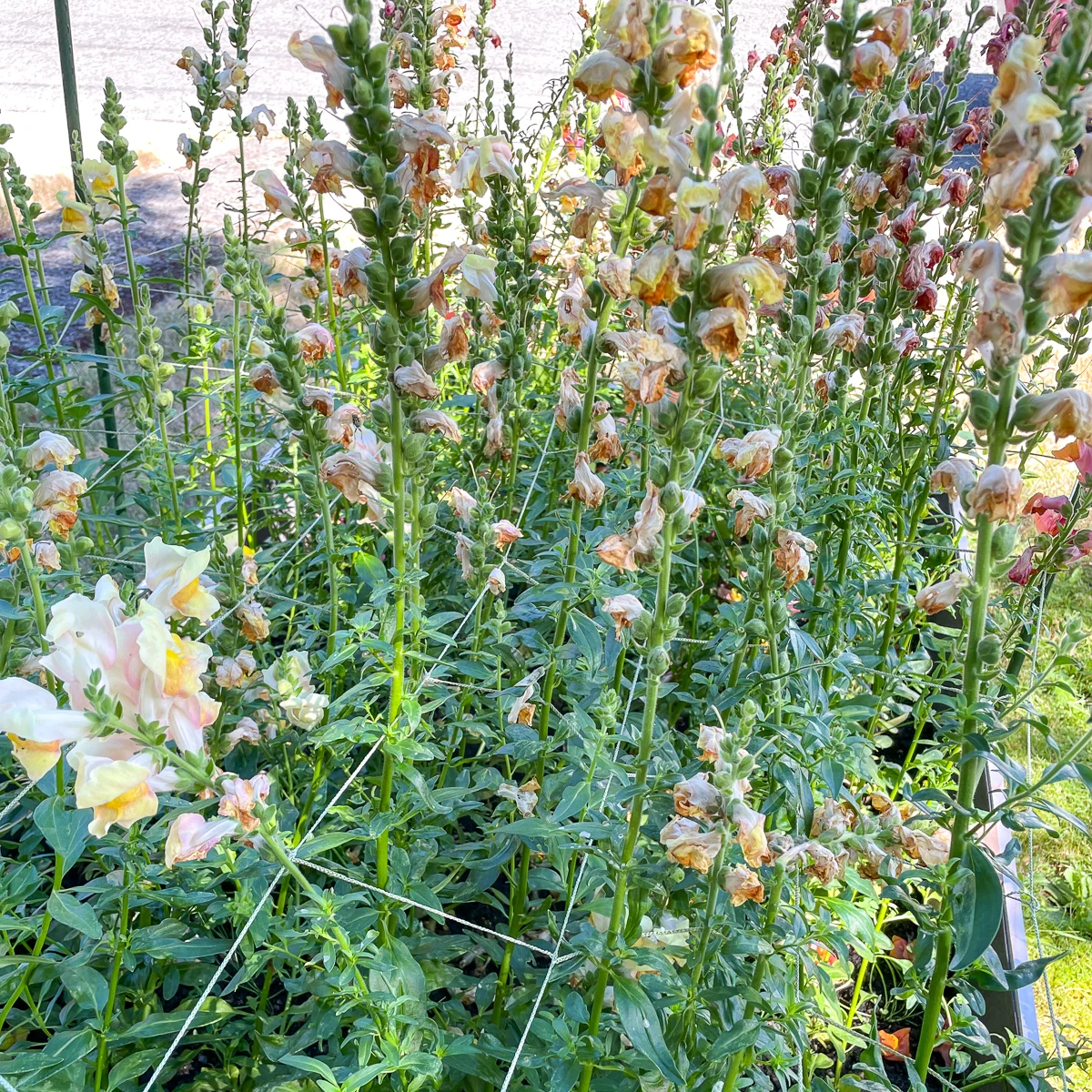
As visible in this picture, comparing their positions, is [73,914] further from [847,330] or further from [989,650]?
[847,330]

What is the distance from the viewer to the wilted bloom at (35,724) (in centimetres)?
130

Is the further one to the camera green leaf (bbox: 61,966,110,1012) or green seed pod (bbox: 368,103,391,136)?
green leaf (bbox: 61,966,110,1012)

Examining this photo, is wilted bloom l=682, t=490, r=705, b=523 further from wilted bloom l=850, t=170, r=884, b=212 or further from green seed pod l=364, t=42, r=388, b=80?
wilted bloom l=850, t=170, r=884, b=212

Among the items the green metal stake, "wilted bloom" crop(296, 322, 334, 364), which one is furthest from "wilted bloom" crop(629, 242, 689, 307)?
the green metal stake

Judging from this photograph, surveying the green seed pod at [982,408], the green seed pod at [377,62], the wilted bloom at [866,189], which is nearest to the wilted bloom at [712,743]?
the green seed pod at [982,408]

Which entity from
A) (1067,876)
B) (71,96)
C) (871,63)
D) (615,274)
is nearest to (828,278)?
(871,63)

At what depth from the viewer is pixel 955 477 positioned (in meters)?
1.86

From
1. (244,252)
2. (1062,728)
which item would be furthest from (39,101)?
(1062,728)

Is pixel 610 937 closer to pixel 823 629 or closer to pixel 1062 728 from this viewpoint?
pixel 823 629

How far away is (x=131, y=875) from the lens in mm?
1838

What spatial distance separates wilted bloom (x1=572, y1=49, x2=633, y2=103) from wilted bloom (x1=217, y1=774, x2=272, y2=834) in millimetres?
1231

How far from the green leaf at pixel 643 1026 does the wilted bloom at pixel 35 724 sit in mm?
1028

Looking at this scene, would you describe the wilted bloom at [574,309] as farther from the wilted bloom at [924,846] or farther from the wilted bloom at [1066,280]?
the wilted bloom at [924,846]

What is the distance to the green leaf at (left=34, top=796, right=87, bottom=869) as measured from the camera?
1.72m
